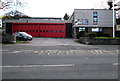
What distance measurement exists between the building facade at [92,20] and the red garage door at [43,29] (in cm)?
550

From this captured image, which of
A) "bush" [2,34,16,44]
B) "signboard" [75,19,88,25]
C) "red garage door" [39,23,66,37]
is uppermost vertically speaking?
"signboard" [75,19,88,25]

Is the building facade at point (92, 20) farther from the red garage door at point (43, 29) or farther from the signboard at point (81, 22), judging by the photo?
the red garage door at point (43, 29)

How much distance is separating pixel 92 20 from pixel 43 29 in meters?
13.1

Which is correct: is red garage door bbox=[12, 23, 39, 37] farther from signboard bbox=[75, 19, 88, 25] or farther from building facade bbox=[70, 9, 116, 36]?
signboard bbox=[75, 19, 88, 25]

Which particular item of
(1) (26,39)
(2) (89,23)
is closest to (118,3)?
(2) (89,23)

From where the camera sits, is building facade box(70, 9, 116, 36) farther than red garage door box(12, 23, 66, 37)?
No

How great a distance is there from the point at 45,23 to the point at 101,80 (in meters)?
Answer: 45.1

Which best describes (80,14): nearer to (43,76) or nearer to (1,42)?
(1,42)

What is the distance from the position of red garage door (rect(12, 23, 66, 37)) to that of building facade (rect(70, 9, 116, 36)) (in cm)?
550

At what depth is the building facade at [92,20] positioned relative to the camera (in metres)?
45.8

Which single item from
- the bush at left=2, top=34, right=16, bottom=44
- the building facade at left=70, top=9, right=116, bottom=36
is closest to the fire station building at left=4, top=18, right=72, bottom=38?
the building facade at left=70, top=9, right=116, bottom=36

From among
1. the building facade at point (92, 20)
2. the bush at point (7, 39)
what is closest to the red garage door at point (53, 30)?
the building facade at point (92, 20)

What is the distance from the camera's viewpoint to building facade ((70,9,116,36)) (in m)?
45.8

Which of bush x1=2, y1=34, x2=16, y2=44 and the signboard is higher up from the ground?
the signboard
